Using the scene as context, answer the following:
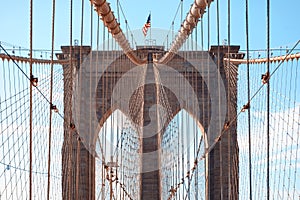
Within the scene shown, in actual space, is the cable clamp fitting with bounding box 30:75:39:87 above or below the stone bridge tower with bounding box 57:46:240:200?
below

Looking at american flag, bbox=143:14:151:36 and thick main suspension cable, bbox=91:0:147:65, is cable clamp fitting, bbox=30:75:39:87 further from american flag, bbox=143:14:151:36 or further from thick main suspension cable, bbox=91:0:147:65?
american flag, bbox=143:14:151:36

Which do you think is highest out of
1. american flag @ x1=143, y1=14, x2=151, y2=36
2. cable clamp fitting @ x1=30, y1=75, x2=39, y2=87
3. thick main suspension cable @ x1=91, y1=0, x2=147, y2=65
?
american flag @ x1=143, y1=14, x2=151, y2=36

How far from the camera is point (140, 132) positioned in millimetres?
19766

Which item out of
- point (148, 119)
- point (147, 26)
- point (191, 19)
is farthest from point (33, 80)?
point (148, 119)

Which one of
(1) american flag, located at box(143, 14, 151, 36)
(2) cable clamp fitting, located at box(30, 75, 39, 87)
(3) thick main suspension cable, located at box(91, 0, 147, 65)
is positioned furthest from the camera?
(1) american flag, located at box(143, 14, 151, 36)

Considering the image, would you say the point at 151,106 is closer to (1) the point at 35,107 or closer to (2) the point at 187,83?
(2) the point at 187,83

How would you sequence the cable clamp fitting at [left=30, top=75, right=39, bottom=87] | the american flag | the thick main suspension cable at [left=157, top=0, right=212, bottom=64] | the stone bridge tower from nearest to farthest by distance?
the cable clamp fitting at [left=30, top=75, right=39, bottom=87], the thick main suspension cable at [left=157, top=0, right=212, bottom=64], the american flag, the stone bridge tower

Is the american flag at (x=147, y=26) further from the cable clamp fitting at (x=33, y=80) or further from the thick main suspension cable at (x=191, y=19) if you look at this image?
the cable clamp fitting at (x=33, y=80)

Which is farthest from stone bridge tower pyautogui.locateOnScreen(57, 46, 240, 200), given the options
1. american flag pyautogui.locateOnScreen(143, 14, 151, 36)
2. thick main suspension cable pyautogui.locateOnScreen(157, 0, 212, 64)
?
thick main suspension cable pyautogui.locateOnScreen(157, 0, 212, 64)

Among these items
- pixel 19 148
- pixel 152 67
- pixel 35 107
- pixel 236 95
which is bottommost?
pixel 19 148

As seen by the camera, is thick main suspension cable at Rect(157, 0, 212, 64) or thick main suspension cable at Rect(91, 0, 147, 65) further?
thick main suspension cable at Rect(157, 0, 212, 64)

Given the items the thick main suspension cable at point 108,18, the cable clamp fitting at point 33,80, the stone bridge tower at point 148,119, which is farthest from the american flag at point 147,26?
the cable clamp fitting at point 33,80

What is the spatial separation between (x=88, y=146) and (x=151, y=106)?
204 cm

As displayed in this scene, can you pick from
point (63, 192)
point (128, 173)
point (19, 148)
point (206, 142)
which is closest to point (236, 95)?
point (206, 142)
